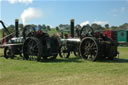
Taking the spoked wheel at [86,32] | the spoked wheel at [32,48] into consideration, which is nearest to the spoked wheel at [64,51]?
the spoked wheel at [86,32]

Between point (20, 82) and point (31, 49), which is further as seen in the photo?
point (31, 49)

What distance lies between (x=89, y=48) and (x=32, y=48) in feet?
10.4

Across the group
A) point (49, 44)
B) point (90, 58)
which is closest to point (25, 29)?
point (49, 44)

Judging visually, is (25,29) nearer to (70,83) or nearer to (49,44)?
(49,44)

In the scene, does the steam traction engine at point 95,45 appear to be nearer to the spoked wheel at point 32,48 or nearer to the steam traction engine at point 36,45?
the steam traction engine at point 36,45

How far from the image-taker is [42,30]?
11477 millimetres

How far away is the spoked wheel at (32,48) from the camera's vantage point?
396 inches

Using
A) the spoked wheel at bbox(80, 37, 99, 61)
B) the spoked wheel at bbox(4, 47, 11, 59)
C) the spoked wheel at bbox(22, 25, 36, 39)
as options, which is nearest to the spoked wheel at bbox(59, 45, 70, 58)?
the spoked wheel at bbox(80, 37, 99, 61)

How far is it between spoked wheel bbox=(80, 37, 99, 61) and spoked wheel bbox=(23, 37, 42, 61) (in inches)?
101

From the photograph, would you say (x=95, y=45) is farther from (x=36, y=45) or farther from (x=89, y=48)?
(x=36, y=45)

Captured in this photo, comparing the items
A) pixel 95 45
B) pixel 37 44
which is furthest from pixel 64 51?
pixel 37 44

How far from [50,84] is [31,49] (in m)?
5.52

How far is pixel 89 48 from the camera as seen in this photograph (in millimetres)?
10625

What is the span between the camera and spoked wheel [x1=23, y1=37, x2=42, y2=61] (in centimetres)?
1007
